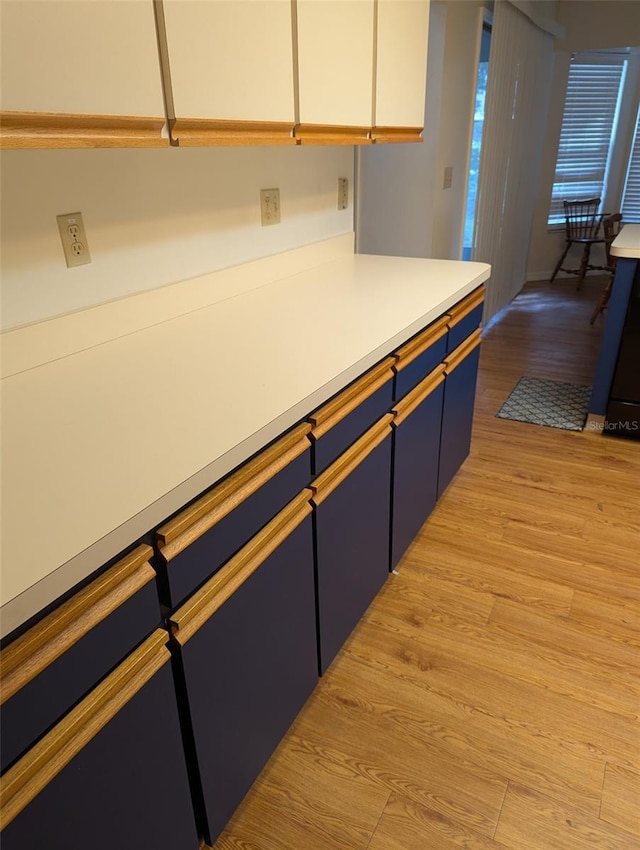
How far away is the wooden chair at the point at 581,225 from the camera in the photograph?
5766 millimetres

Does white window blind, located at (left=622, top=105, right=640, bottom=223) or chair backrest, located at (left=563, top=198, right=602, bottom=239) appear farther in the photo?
chair backrest, located at (left=563, top=198, right=602, bottom=239)

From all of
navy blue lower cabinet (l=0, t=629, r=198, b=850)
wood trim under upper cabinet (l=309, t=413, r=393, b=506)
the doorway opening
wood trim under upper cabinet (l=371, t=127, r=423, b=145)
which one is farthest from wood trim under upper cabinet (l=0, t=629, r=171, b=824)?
the doorway opening

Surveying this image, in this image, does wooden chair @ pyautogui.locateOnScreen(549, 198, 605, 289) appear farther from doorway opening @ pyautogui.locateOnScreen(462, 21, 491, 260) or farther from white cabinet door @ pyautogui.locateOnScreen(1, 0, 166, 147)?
white cabinet door @ pyautogui.locateOnScreen(1, 0, 166, 147)

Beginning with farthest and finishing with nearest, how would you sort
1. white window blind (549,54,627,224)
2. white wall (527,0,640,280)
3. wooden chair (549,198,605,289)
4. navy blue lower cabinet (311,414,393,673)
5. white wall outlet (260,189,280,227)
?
wooden chair (549,198,605,289)
white window blind (549,54,627,224)
white wall (527,0,640,280)
white wall outlet (260,189,280,227)
navy blue lower cabinet (311,414,393,673)

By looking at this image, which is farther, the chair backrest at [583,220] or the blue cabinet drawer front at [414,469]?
the chair backrest at [583,220]

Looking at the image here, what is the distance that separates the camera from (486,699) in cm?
159

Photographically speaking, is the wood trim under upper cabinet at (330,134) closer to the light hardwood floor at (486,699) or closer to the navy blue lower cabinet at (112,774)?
the navy blue lower cabinet at (112,774)

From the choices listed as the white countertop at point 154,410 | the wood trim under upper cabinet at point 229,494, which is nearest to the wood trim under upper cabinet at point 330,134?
the white countertop at point 154,410

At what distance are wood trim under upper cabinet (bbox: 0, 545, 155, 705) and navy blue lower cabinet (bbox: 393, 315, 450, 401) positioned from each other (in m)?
0.98

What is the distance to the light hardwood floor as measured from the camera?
4.29 ft

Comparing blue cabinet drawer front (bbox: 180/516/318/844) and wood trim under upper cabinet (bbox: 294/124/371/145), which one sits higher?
wood trim under upper cabinet (bbox: 294/124/371/145)

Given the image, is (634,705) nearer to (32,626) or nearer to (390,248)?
(32,626)

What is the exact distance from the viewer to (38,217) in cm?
122

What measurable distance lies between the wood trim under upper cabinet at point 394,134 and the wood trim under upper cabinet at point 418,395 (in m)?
0.79
